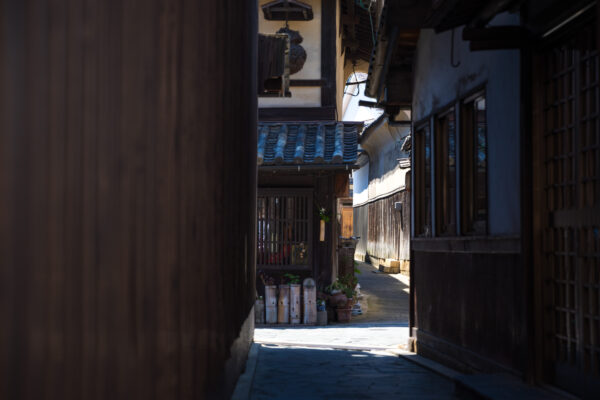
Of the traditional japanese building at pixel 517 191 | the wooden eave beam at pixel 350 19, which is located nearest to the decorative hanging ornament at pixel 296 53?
the wooden eave beam at pixel 350 19

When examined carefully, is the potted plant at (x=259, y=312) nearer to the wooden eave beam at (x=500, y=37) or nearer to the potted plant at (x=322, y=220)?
the potted plant at (x=322, y=220)

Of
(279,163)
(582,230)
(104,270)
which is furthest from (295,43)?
(104,270)

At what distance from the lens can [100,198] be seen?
9.09 ft

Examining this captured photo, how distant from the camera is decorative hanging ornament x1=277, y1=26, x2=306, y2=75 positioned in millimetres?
17766

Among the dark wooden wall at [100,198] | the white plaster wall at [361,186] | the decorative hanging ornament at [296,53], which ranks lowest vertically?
the dark wooden wall at [100,198]

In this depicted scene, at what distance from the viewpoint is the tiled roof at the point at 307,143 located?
1552 cm

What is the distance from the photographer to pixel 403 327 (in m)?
15.7

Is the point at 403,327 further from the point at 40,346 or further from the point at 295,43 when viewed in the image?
the point at 40,346

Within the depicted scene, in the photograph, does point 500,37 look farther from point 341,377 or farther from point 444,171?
point 341,377

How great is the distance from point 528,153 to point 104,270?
5297mm

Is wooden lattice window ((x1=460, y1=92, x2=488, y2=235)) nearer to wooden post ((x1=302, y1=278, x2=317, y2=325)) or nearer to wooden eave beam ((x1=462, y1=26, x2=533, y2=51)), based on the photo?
wooden eave beam ((x1=462, y1=26, x2=533, y2=51))

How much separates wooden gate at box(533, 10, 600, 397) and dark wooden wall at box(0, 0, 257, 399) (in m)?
3.47

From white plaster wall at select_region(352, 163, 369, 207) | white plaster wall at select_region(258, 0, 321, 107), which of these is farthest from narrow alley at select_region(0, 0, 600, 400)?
white plaster wall at select_region(352, 163, 369, 207)

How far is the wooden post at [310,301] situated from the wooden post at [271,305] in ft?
2.26
